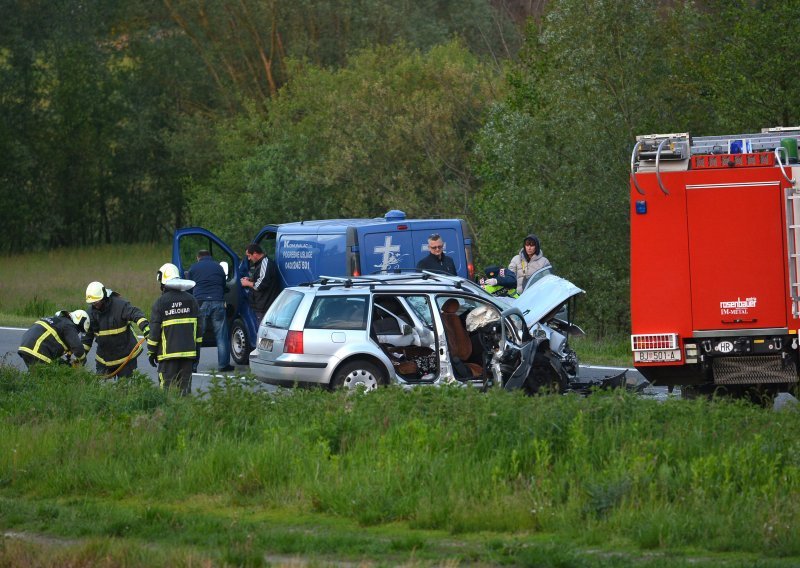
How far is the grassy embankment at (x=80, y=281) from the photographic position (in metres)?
21.8

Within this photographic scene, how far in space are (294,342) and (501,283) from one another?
426 centimetres

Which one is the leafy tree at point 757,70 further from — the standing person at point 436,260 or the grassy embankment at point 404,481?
the grassy embankment at point 404,481

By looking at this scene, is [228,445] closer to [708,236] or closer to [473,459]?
[473,459]

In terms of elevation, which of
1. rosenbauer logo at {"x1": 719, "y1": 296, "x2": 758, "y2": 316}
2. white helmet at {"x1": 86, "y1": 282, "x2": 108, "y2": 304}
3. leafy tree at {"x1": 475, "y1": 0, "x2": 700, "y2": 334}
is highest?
leafy tree at {"x1": 475, "y1": 0, "x2": 700, "y2": 334}

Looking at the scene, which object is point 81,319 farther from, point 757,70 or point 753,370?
point 757,70

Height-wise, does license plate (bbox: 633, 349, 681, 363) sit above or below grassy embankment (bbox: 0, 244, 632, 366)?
below

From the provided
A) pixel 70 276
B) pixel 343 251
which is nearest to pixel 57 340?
pixel 343 251

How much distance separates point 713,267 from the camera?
1312 cm

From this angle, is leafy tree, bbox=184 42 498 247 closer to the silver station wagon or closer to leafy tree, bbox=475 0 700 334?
leafy tree, bbox=475 0 700 334

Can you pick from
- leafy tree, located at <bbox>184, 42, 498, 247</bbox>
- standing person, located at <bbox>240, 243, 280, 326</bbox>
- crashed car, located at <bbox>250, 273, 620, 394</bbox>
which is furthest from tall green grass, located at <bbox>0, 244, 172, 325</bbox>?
crashed car, located at <bbox>250, 273, 620, 394</bbox>

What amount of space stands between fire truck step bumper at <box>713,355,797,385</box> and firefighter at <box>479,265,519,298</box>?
4607 millimetres

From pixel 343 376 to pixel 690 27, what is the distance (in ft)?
47.1

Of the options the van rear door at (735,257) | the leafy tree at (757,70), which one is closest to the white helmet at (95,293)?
the van rear door at (735,257)

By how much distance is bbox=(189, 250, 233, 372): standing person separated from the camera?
1881cm
